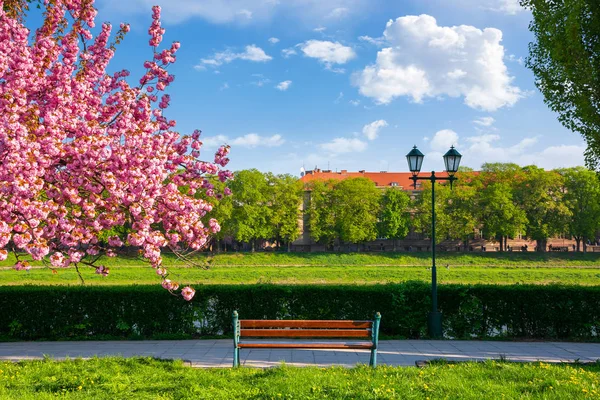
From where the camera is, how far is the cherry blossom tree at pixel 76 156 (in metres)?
6.96

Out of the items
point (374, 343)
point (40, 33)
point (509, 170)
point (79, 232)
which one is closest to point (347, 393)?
point (374, 343)

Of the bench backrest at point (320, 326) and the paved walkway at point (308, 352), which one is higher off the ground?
the bench backrest at point (320, 326)

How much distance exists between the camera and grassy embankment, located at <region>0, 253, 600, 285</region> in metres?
37.4

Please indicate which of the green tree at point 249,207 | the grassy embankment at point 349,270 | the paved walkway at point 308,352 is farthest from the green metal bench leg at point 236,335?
the green tree at point 249,207

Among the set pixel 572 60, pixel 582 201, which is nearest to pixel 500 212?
pixel 582 201

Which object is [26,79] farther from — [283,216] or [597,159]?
[283,216]

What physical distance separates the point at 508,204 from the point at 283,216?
1022 inches

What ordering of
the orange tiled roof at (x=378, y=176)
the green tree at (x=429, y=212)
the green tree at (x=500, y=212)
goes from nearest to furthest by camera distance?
the green tree at (x=500, y=212) → the green tree at (x=429, y=212) → the orange tiled roof at (x=378, y=176)

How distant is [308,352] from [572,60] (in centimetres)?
1105

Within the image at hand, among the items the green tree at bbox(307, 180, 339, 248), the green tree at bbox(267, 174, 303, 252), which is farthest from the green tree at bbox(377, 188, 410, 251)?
the green tree at bbox(267, 174, 303, 252)

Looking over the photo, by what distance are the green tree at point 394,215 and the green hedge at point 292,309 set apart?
164 feet

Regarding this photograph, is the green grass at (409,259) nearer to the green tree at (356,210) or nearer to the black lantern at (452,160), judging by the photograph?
the green tree at (356,210)

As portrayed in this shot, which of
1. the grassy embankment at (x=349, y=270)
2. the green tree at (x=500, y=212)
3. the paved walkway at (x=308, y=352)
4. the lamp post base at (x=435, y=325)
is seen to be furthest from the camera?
the green tree at (x=500, y=212)

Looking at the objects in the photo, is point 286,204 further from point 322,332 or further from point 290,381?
point 290,381
